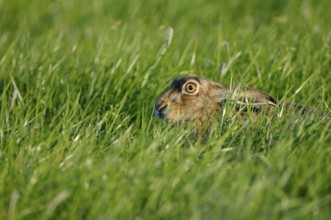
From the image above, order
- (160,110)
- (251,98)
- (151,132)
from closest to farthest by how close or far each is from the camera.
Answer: (151,132) → (251,98) → (160,110)

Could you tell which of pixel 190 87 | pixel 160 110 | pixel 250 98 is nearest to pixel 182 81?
pixel 190 87

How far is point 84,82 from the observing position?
5777mm

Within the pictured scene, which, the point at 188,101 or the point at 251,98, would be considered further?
the point at 188,101

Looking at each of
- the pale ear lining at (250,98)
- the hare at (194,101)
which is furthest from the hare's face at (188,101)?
the pale ear lining at (250,98)

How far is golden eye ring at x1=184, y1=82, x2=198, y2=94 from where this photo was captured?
496 cm

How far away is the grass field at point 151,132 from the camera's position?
142 inches

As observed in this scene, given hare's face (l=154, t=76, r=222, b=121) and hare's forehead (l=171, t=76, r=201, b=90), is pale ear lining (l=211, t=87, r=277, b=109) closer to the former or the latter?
hare's face (l=154, t=76, r=222, b=121)

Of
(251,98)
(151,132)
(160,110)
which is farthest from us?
(160,110)

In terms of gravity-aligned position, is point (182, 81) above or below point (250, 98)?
above

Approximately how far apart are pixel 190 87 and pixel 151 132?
0.50m

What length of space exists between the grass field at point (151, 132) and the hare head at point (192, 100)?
0.13m

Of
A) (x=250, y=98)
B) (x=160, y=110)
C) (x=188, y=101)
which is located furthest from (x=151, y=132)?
(x=250, y=98)

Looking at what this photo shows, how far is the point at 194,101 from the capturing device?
4980mm

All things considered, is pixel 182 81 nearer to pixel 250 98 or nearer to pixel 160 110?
pixel 160 110
